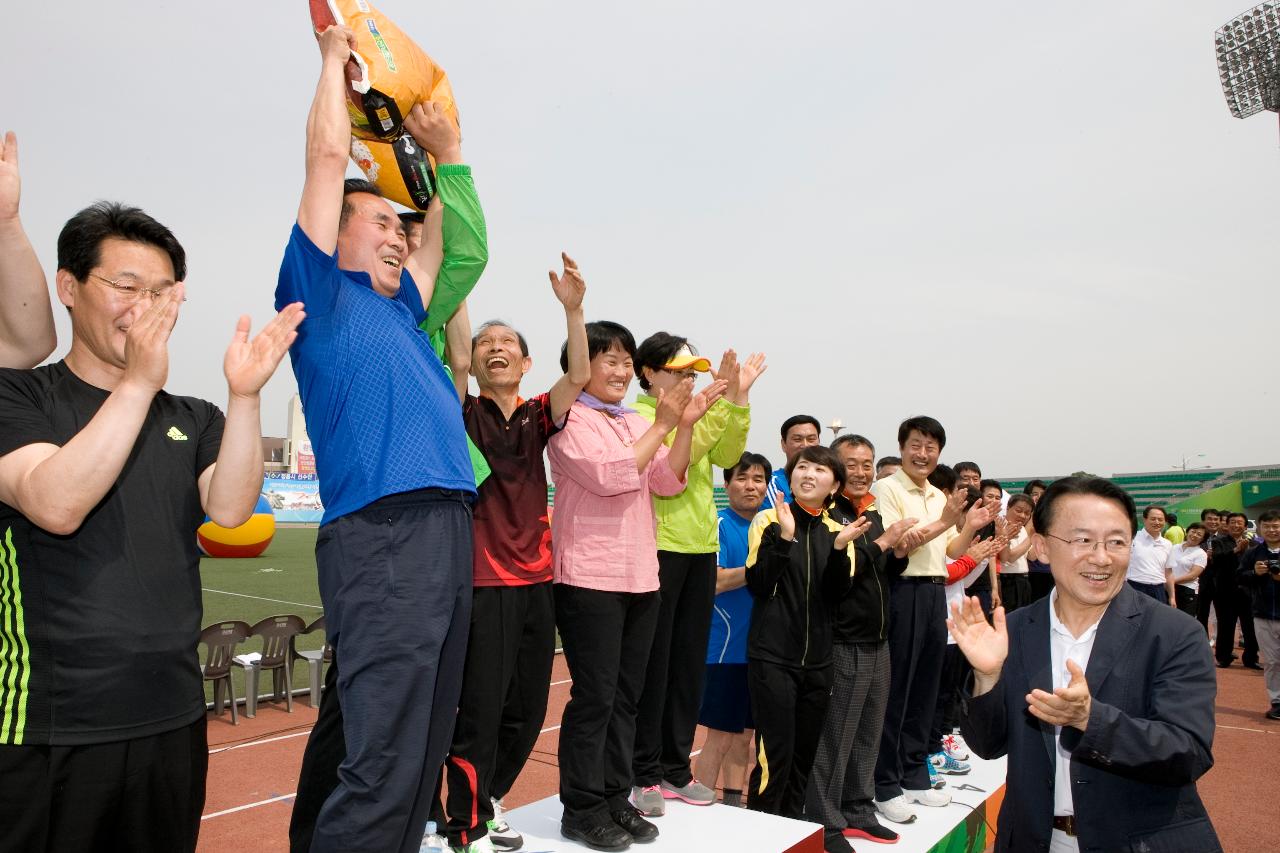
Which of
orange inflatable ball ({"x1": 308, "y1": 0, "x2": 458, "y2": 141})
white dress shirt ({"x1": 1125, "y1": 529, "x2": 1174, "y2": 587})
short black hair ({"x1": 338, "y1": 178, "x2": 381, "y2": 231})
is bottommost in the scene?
white dress shirt ({"x1": 1125, "y1": 529, "x2": 1174, "y2": 587})

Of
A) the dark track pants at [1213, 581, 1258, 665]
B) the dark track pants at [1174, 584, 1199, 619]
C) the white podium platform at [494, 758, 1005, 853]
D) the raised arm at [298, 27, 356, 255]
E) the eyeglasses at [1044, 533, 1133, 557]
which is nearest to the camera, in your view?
the raised arm at [298, 27, 356, 255]

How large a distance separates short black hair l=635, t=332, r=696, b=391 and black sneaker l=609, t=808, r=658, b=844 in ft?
6.94

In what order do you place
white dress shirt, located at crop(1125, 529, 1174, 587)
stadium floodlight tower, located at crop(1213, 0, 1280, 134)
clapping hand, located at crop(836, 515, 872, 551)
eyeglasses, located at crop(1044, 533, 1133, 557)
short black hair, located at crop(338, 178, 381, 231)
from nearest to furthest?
eyeglasses, located at crop(1044, 533, 1133, 557) < short black hair, located at crop(338, 178, 381, 231) < clapping hand, located at crop(836, 515, 872, 551) < white dress shirt, located at crop(1125, 529, 1174, 587) < stadium floodlight tower, located at crop(1213, 0, 1280, 134)

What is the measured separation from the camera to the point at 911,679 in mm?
5234

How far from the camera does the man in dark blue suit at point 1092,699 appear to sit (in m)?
2.15

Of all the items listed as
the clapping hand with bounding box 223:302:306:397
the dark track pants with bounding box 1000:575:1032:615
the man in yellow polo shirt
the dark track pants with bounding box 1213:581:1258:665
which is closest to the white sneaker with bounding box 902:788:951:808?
the man in yellow polo shirt

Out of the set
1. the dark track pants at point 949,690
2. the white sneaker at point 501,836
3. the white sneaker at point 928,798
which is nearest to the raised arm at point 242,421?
the white sneaker at point 501,836

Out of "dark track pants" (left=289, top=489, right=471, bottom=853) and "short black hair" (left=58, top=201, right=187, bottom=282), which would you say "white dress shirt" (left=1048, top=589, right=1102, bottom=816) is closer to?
"dark track pants" (left=289, top=489, right=471, bottom=853)

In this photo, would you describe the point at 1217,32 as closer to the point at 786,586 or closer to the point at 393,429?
the point at 786,586

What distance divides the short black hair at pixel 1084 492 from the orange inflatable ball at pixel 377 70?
2269mm

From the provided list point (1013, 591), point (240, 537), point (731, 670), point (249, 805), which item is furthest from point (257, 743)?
point (240, 537)

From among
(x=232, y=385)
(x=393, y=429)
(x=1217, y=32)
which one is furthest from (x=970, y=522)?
(x=1217, y=32)

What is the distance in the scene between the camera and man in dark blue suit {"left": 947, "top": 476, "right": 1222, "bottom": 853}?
7.06 feet

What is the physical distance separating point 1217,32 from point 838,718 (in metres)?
38.2
